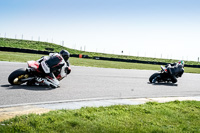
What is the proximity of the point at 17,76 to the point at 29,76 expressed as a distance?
39 cm

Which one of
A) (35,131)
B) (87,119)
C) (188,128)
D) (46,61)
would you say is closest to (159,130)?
(188,128)

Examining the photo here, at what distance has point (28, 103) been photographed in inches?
231

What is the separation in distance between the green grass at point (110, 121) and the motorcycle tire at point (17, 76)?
3.60m

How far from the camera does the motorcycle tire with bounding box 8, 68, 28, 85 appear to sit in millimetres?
8008

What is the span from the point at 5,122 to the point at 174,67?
1084 centimetres

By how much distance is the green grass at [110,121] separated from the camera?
392cm

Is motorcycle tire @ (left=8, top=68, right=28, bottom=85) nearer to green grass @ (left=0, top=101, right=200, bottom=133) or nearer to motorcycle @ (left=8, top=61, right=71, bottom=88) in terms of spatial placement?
motorcycle @ (left=8, top=61, right=71, bottom=88)

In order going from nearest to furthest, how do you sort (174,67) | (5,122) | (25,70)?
(5,122)
(25,70)
(174,67)

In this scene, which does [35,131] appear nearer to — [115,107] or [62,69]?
[115,107]

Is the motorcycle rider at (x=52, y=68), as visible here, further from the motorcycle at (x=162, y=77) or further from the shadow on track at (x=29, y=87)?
the motorcycle at (x=162, y=77)

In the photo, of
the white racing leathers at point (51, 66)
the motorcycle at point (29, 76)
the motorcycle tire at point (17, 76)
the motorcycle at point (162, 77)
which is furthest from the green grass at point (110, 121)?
the motorcycle at point (162, 77)

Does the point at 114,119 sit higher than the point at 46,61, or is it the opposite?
the point at 46,61

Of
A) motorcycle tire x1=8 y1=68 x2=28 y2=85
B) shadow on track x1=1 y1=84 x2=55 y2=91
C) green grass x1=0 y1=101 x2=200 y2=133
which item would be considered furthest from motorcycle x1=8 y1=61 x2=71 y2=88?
green grass x1=0 y1=101 x2=200 y2=133

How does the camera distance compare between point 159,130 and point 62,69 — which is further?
point 62,69
